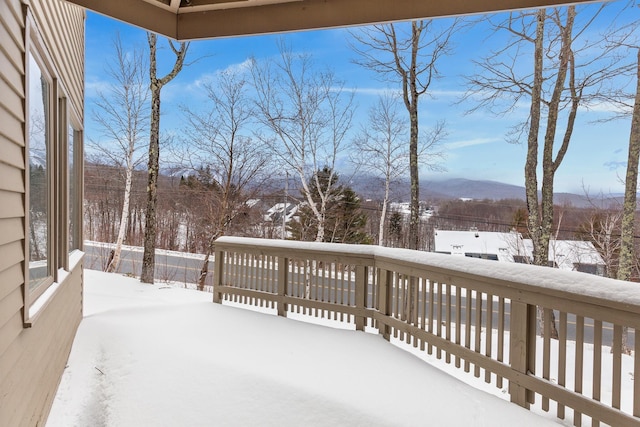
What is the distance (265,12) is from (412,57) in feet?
26.4

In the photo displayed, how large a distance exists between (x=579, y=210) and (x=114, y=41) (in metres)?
19.0

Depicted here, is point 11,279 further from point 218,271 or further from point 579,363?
point 218,271

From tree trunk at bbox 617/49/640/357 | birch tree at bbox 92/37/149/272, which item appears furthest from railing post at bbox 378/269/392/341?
birch tree at bbox 92/37/149/272

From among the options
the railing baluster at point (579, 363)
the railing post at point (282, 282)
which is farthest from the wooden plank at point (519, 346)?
the railing post at point (282, 282)

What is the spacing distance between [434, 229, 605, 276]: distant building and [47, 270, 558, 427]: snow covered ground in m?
7.88

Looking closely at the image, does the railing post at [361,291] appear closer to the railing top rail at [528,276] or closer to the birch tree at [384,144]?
the railing top rail at [528,276]

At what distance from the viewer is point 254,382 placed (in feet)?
9.46

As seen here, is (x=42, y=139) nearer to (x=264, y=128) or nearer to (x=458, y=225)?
(x=264, y=128)

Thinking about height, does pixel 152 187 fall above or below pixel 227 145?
below

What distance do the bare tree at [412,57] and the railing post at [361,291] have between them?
5201mm

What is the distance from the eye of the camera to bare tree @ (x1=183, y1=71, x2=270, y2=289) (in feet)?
48.0

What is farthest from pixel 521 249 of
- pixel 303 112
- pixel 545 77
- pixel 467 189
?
pixel 467 189

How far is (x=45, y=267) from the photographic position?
2545 mm

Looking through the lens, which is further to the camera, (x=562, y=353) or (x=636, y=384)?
(x=562, y=353)
